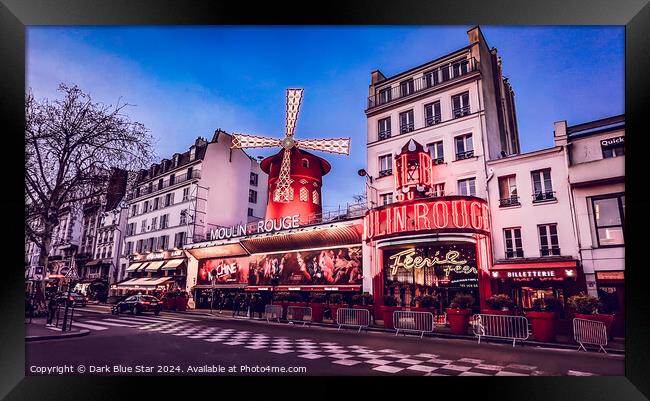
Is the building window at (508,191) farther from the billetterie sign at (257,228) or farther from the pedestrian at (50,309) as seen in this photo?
the pedestrian at (50,309)

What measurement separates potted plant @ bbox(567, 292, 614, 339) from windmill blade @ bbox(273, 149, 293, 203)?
26.2ft

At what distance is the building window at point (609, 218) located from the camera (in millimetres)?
6098

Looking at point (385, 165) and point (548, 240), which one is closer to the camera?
point (548, 240)

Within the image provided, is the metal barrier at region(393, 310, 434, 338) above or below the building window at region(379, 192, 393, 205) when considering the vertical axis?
below

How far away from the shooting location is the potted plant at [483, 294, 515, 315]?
6.50 metres

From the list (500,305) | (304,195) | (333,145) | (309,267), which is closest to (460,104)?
(333,145)

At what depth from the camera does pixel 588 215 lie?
261 inches

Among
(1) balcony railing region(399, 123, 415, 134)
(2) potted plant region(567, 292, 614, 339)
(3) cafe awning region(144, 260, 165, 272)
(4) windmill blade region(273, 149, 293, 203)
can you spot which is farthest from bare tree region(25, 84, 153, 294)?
(2) potted plant region(567, 292, 614, 339)

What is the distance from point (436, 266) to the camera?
820 cm

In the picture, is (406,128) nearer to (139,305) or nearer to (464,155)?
(464,155)

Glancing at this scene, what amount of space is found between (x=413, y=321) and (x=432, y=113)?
213 inches

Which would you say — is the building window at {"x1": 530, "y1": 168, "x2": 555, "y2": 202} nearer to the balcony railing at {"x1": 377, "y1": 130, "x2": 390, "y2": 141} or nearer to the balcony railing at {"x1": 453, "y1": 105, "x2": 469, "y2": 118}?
the balcony railing at {"x1": 453, "y1": 105, "x2": 469, "y2": 118}
